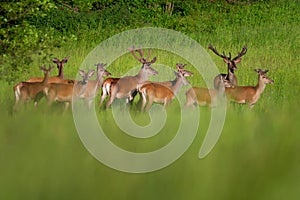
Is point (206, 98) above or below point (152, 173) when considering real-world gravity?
above

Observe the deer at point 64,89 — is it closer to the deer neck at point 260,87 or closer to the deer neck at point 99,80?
the deer neck at point 99,80

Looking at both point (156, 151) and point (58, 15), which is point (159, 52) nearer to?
point (58, 15)

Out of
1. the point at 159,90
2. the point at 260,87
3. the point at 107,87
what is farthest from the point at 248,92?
the point at 107,87

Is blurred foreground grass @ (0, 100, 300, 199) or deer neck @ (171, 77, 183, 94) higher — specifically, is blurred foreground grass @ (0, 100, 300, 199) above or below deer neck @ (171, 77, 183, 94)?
below

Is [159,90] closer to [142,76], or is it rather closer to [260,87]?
[142,76]

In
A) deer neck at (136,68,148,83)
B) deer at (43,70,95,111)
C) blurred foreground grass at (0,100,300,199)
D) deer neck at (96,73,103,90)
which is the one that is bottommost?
blurred foreground grass at (0,100,300,199)

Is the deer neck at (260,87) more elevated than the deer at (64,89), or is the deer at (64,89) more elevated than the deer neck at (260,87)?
the deer neck at (260,87)

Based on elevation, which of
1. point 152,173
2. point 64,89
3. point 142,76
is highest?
point 142,76

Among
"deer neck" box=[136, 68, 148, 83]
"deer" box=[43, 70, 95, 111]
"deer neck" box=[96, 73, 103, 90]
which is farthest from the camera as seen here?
"deer neck" box=[136, 68, 148, 83]

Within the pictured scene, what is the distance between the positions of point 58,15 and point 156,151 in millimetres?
16563

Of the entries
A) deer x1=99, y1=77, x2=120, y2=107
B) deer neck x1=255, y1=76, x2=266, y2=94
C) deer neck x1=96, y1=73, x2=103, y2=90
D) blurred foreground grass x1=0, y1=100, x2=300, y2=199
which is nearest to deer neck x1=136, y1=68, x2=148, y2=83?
deer x1=99, y1=77, x2=120, y2=107

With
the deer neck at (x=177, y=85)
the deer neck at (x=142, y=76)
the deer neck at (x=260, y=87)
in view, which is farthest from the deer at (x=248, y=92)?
A: the deer neck at (x=142, y=76)

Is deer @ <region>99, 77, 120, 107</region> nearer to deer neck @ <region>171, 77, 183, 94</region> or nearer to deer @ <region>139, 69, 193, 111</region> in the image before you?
deer @ <region>139, 69, 193, 111</region>

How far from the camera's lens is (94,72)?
29.1ft
